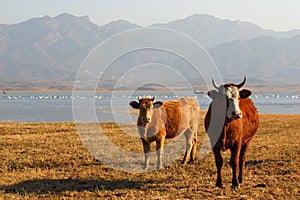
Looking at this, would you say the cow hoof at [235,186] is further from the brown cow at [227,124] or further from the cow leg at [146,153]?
the cow leg at [146,153]

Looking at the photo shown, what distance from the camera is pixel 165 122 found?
1608 centimetres

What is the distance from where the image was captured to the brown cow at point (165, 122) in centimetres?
1452

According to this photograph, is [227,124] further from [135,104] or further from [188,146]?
[188,146]

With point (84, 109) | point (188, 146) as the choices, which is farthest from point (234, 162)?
point (84, 109)

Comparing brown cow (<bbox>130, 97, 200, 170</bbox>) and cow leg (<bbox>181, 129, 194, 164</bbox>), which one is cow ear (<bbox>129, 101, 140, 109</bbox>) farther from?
cow leg (<bbox>181, 129, 194, 164</bbox>)

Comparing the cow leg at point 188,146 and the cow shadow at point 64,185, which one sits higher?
the cow leg at point 188,146

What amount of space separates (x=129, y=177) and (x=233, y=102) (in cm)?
442

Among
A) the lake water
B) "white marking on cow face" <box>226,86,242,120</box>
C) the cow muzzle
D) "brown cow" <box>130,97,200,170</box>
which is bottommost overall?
the lake water

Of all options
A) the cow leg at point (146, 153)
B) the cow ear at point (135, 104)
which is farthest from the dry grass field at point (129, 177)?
the cow ear at point (135, 104)

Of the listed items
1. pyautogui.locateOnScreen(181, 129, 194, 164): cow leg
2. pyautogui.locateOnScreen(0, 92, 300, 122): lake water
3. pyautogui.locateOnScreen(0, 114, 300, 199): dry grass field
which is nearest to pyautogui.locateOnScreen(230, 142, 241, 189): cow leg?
pyautogui.locateOnScreen(0, 114, 300, 199): dry grass field

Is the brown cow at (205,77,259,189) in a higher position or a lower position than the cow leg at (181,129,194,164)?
higher

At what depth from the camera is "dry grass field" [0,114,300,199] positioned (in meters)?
11.8

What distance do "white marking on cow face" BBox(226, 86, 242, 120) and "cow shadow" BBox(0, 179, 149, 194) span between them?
345 cm

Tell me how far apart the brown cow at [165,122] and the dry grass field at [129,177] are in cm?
78
